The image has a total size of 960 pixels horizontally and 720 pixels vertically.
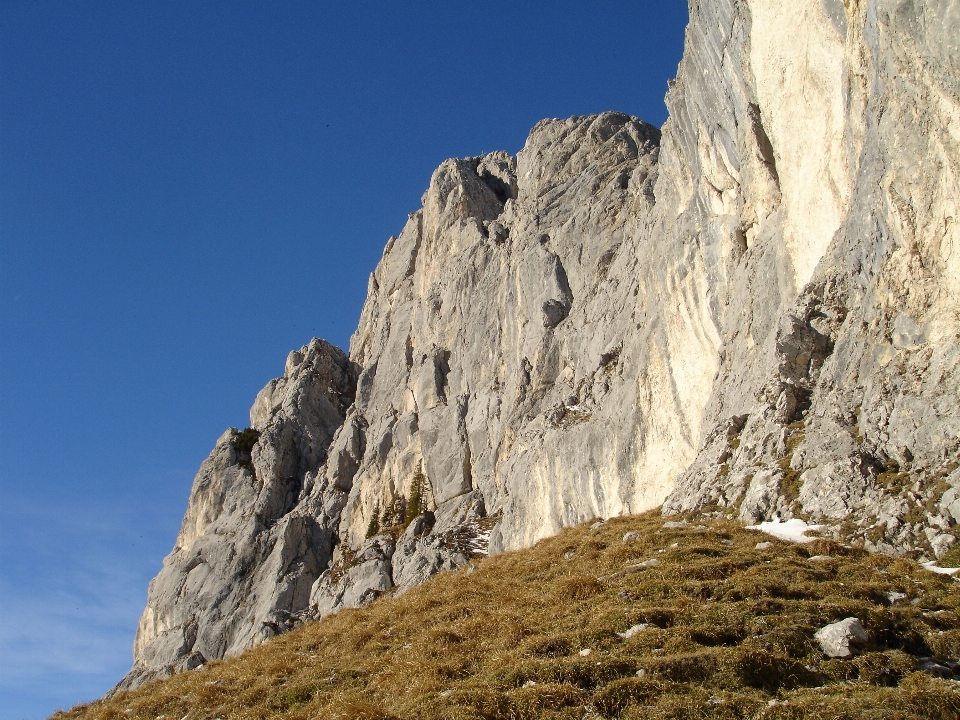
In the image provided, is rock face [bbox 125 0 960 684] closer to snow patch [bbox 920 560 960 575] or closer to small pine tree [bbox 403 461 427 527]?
small pine tree [bbox 403 461 427 527]

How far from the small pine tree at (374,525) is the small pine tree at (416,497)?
2789 mm

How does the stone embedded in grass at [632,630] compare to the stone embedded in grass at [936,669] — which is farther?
the stone embedded in grass at [632,630]

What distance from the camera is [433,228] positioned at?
4016 inches

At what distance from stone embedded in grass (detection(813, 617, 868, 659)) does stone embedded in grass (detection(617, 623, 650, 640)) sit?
10.2 feet

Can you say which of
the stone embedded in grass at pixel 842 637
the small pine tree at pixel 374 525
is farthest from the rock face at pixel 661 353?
the stone embedded in grass at pixel 842 637

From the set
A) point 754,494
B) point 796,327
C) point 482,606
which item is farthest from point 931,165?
point 482,606

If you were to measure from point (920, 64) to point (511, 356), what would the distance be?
4712cm

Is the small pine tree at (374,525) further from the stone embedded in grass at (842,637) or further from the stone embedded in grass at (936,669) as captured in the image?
the stone embedded in grass at (936,669)

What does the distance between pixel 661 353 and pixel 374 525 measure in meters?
41.0

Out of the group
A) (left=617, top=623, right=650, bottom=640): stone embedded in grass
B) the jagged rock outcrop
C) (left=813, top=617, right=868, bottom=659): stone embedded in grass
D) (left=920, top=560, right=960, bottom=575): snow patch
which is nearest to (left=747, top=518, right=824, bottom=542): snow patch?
(left=920, top=560, right=960, bottom=575): snow patch

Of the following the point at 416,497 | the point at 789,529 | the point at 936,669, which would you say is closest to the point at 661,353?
the point at 789,529

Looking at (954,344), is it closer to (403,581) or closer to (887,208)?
(887,208)

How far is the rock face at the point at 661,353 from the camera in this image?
926 inches

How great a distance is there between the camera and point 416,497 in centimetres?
7438
